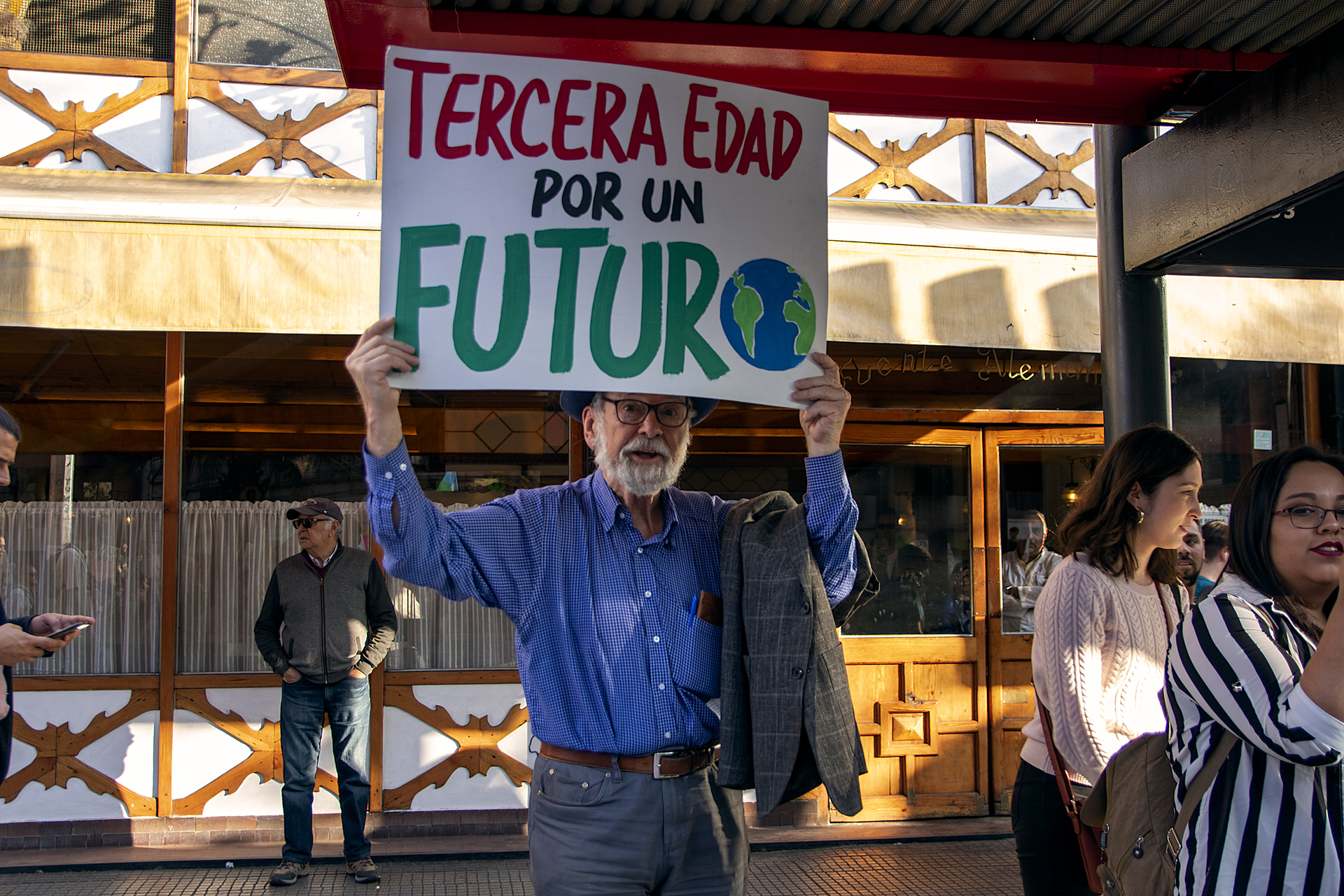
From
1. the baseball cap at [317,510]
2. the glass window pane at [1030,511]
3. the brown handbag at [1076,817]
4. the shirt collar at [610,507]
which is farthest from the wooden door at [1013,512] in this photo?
the shirt collar at [610,507]

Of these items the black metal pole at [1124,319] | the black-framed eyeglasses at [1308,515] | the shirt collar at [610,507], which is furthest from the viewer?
the black metal pole at [1124,319]

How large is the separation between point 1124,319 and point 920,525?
3281mm

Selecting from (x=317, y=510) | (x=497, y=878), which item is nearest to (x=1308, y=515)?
(x=497, y=878)

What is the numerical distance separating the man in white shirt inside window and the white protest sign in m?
4.55

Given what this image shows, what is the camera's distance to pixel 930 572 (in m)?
6.36

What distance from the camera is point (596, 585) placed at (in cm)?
235

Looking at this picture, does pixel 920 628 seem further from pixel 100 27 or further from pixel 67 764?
pixel 100 27

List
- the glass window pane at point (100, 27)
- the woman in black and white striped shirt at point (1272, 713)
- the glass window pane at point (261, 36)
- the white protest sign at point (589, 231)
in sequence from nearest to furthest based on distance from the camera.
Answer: the woman in black and white striped shirt at point (1272, 713)
the white protest sign at point (589, 231)
the glass window pane at point (100, 27)
the glass window pane at point (261, 36)

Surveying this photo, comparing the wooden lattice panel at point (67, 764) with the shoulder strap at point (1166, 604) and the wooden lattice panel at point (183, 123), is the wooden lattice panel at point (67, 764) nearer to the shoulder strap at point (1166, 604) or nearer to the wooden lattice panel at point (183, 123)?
the wooden lattice panel at point (183, 123)

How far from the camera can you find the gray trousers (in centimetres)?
216

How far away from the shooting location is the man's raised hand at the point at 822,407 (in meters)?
2.23

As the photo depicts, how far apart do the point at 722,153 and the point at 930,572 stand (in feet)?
15.0

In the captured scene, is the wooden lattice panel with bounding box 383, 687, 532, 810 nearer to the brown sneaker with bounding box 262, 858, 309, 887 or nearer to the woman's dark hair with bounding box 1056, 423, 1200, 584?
the brown sneaker with bounding box 262, 858, 309, 887

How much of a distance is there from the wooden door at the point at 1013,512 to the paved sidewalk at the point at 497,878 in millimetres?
772
